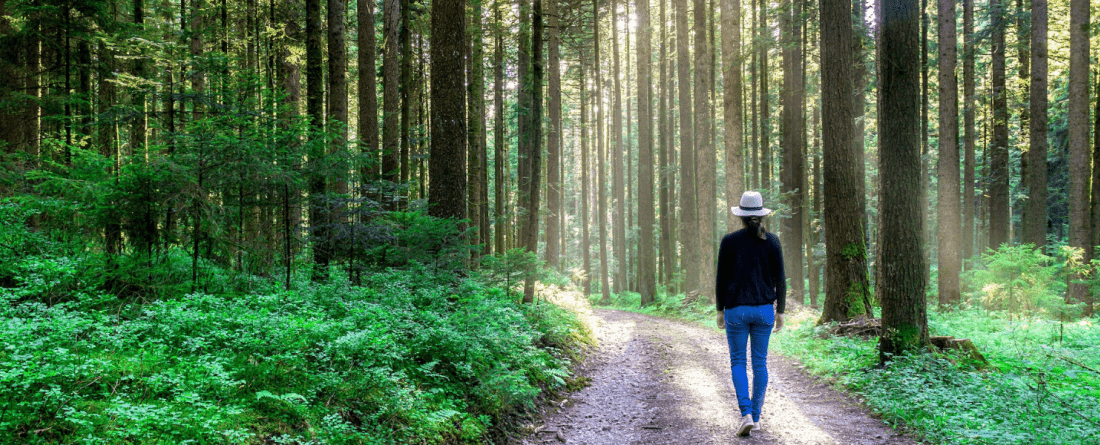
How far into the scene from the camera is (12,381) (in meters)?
3.10

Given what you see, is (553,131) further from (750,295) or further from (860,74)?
(750,295)

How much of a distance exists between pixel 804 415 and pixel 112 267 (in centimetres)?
778

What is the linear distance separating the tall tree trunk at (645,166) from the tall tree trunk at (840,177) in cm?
1195

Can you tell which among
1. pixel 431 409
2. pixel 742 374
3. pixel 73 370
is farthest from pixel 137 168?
pixel 742 374

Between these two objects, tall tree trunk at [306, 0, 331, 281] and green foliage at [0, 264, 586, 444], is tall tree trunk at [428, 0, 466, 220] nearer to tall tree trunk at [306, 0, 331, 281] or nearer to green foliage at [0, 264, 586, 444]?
tall tree trunk at [306, 0, 331, 281]

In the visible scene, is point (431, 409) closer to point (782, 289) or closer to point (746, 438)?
point (746, 438)

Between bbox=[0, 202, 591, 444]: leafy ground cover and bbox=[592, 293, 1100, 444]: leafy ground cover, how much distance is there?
13.1 ft

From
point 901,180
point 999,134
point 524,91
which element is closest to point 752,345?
point 901,180

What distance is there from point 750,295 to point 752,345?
58 cm

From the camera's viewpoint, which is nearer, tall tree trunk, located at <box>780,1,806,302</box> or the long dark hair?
the long dark hair

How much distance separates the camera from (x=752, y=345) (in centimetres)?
546

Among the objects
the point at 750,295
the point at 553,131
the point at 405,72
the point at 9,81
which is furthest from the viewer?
the point at 553,131

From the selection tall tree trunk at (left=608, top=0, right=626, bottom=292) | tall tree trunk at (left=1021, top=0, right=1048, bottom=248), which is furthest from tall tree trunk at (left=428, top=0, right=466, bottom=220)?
tall tree trunk at (left=1021, top=0, right=1048, bottom=248)

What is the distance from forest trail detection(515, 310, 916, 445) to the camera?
527 cm
